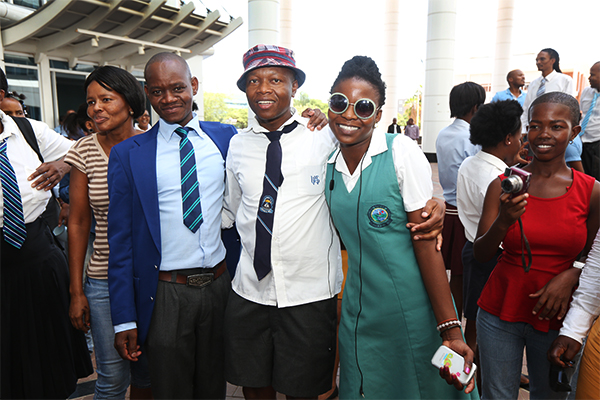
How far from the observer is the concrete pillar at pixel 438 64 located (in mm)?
13625

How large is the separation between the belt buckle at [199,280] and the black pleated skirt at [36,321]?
95cm

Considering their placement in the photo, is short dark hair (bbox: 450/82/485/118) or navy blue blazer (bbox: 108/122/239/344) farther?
short dark hair (bbox: 450/82/485/118)

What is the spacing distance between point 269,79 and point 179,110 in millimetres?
556

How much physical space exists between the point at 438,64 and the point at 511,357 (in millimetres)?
13726

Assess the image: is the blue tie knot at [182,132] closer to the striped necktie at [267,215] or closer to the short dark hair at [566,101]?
the striped necktie at [267,215]

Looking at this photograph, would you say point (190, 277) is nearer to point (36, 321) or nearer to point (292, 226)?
point (292, 226)

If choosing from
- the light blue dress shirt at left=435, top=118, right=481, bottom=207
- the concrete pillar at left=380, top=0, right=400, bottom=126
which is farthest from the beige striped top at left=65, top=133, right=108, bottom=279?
the concrete pillar at left=380, top=0, right=400, bottom=126

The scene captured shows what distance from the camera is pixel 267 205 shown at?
6.84 feet

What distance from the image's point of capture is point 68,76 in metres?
13.7

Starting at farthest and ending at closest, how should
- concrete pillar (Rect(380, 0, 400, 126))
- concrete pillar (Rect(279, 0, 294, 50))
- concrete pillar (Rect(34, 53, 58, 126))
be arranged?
1. concrete pillar (Rect(380, 0, 400, 126))
2. concrete pillar (Rect(279, 0, 294, 50))
3. concrete pillar (Rect(34, 53, 58, 126))

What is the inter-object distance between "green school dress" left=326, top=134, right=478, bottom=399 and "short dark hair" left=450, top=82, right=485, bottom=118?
2.53 meters

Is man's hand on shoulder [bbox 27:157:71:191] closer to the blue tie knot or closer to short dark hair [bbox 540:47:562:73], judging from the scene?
the blue tie knot

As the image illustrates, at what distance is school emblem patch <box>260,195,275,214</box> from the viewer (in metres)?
2.08

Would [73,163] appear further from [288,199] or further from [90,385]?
[90,385]
